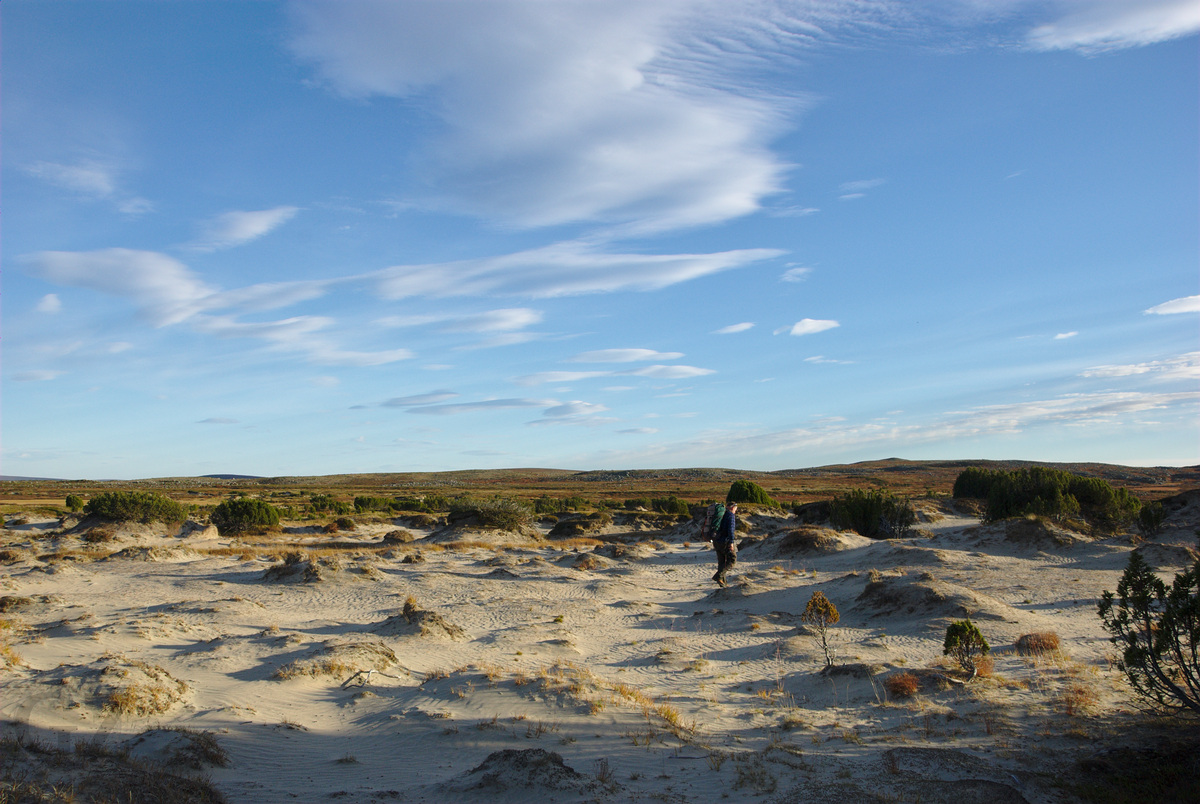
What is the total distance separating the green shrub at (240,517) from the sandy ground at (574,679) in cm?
1225

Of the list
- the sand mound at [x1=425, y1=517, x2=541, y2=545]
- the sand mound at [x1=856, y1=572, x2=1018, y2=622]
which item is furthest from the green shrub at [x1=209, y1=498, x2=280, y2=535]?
the sand mound at [x1=856, y1=572, x2=1018, y2=622]

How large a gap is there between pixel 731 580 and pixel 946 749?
1334 cm

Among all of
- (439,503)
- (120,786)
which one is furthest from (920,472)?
(120,786)

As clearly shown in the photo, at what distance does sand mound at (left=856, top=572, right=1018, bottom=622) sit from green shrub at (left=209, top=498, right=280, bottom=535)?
31172 millimetres

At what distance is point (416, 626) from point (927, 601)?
36.5 feet

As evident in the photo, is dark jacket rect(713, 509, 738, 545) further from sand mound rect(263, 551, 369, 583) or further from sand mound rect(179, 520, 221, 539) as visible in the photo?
sand mound rect(179, 520, 221, 539)

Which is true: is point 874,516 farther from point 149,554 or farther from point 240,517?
point 240,517

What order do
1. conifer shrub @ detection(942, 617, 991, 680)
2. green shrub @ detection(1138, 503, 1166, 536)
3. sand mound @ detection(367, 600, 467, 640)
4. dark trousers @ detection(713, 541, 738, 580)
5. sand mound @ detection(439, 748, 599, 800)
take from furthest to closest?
green shrub @ detection(1138, 503, 1166, 536), dark trousers @ detection(713, 541, 738, 580), sand mound @ detection(367, 600, 467, 640), conifer shrub @ detection(942, 617, 991, 680), sand mound @ detection(439, 748, 599, 800)

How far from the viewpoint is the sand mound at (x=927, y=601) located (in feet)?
45.4

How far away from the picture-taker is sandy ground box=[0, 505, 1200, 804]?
6609mm

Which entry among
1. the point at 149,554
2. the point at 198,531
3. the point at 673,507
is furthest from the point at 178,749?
the point at 673,507

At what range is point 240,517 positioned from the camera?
3491cm

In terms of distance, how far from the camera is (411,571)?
73.2ft

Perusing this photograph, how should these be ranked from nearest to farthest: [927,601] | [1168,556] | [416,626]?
[416,626] < [927,601] < [1168,556]
